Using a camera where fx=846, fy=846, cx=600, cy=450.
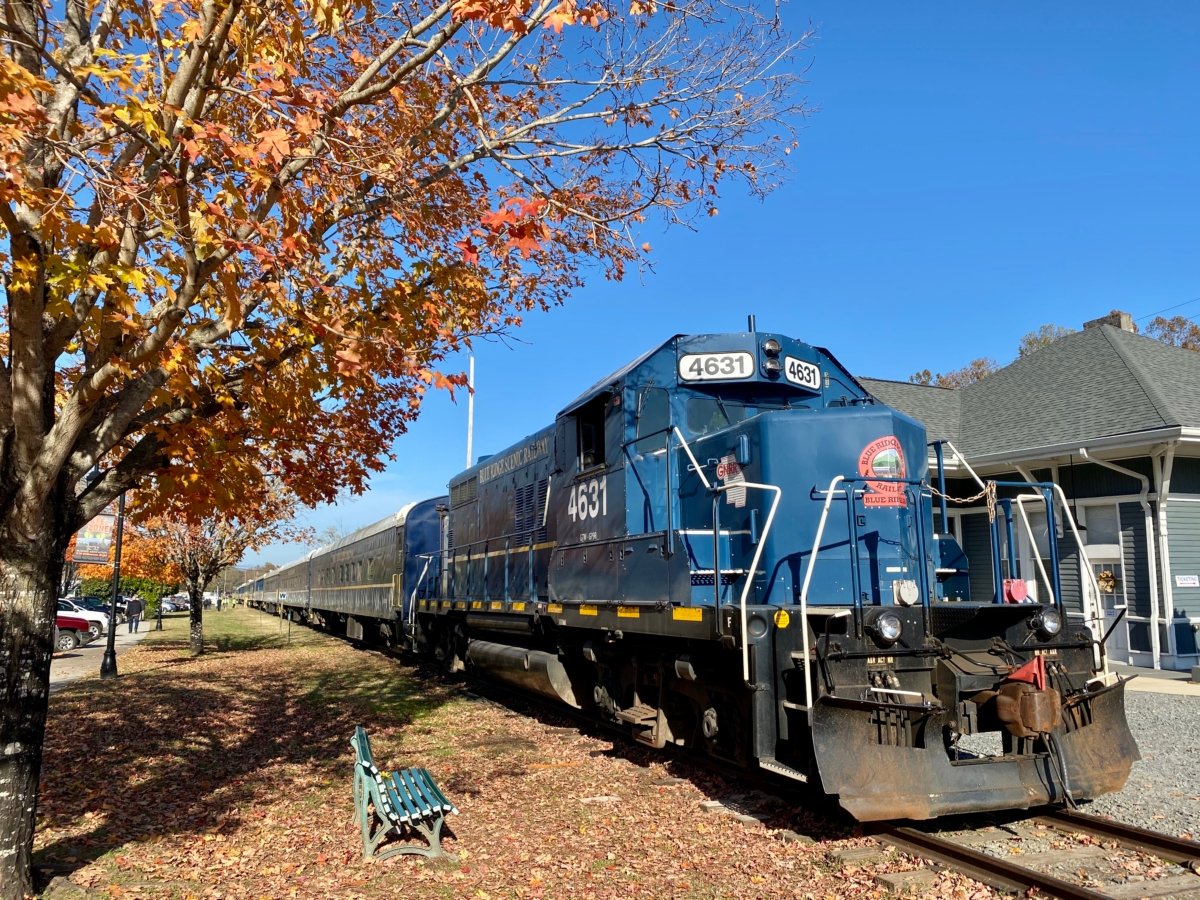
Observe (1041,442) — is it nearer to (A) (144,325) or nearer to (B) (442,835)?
(B) (442,835)

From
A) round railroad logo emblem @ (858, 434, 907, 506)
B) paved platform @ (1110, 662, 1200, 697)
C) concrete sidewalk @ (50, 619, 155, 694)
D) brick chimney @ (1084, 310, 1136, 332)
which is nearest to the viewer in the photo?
round railroad logo emblem @ (858, 434, 907, 506)

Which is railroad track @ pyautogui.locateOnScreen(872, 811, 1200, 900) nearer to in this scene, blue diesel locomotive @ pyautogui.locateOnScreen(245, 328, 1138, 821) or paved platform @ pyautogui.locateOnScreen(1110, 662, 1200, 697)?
blue diesel locomotive @ pyautogui.locateOnScreen(245, 328, 1138, 821)

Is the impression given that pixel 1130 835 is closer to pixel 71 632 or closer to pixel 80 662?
pixel 80 662

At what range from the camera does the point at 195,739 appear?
→ 10336 mm

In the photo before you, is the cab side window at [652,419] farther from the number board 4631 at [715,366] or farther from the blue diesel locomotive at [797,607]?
the number board 4631 at [715,366]

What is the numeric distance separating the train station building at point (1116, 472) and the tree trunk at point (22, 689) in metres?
11.5

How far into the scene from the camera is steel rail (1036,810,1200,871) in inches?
217

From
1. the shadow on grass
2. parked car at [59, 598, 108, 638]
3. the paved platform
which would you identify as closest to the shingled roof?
the paved platform

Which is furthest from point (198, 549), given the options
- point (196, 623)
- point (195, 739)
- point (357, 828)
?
point (357, 828)

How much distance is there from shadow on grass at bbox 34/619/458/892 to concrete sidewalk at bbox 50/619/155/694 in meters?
1.10

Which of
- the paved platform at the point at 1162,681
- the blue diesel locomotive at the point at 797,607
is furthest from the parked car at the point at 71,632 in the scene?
the paved platform at the point at 1162,681

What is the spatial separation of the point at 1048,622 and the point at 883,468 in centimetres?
173

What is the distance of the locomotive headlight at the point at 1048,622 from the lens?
6.66 m

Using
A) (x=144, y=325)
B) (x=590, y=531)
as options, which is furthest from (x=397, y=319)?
(x=590, y=531)
